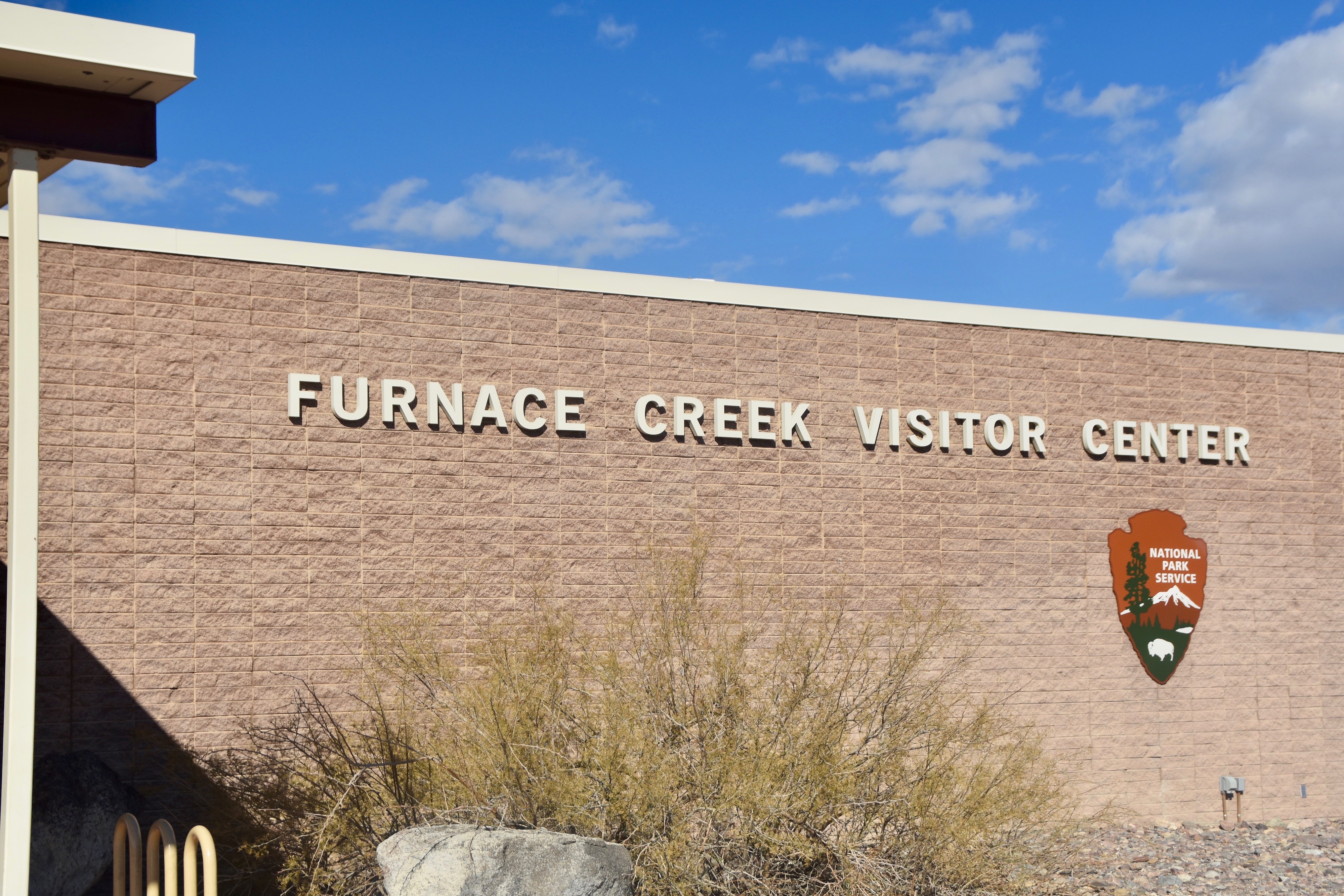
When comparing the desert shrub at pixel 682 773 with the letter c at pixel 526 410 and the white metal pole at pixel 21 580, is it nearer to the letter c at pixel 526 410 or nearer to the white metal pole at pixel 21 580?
the letter c at pixel 526 410

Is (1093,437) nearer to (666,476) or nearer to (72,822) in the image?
(666,476)

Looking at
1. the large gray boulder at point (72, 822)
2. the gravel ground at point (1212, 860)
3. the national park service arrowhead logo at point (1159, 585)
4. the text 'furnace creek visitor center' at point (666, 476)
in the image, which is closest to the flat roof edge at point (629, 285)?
the text 'furnace creek visitor center' at point (666, 476)

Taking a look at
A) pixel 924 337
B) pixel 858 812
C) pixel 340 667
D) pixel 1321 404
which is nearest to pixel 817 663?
pixel 858 812

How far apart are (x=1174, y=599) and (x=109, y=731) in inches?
441

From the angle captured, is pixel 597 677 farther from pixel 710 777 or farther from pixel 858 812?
pixel 858 812

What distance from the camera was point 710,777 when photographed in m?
8.79

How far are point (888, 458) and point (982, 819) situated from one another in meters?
4.98

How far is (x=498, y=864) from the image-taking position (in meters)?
7.79

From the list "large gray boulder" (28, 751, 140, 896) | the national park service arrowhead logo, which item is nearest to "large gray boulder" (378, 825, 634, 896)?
"large gray boulder" (28, 751, 140, 896)

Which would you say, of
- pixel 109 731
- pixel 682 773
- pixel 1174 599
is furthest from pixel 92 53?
pixel 1174 599

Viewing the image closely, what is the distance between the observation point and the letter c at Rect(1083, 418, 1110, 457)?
14719mm

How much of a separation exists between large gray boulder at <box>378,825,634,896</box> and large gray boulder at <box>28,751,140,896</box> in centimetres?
277

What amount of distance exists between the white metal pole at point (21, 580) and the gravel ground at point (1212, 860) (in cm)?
772

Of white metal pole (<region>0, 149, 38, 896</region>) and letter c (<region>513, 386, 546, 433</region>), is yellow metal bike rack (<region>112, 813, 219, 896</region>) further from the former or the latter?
letter c (<region>513, 386, 546, 433</region>)
